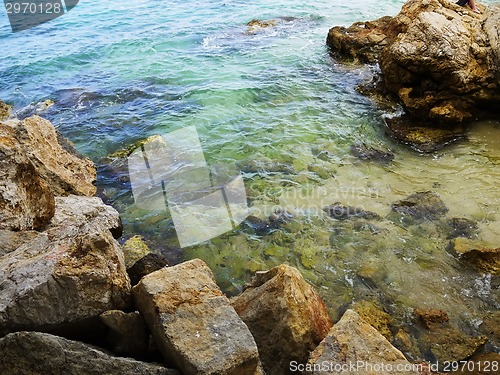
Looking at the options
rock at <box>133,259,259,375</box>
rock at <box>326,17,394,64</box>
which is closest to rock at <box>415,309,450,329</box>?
rock at <box>133,259,259,375</box>

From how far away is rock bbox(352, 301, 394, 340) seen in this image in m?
5.79

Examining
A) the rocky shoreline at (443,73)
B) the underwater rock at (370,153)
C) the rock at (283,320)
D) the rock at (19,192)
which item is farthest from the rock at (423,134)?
the rock at (19,192)

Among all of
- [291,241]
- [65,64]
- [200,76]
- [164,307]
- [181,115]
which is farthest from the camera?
[65,64]

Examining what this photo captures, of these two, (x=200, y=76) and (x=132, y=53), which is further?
(x=132, y=53)

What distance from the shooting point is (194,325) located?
4.06 m

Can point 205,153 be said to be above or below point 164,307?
below

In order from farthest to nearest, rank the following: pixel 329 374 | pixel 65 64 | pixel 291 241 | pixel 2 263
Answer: pixel 65 64 → pixel 291 241 → pixel 2 263 → pixel 329 374

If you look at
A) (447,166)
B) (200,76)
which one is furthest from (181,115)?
(447,166)

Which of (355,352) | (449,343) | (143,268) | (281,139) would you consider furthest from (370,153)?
(355,352)

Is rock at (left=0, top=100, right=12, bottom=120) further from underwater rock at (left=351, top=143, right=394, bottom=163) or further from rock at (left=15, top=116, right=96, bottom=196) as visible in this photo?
underwater rock at (left=351, top=143, right=394, bottom=163)

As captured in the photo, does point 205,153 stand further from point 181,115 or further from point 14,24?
point 14,24

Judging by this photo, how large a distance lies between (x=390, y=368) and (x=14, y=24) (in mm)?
27166

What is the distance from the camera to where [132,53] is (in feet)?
59.4

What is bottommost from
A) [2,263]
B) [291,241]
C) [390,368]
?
[291,241]
